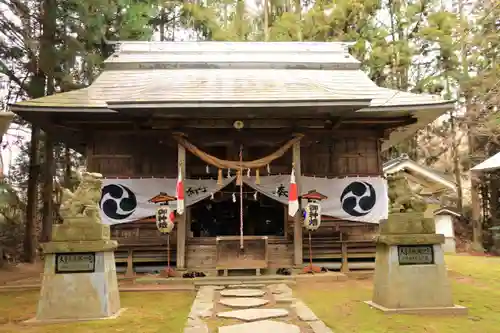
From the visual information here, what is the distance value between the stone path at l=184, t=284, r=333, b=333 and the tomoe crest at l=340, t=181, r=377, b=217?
387 cm

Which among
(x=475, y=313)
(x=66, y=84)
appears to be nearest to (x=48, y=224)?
(x=66, y=84)

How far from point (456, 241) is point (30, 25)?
778 inches

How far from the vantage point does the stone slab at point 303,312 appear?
584 cm

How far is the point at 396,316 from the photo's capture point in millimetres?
6008

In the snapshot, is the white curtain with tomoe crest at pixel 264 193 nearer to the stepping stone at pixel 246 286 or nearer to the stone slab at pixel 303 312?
the stepping stone at pixel 246 286

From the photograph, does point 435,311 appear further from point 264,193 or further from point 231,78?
point 231,78

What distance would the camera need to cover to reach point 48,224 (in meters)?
14.5

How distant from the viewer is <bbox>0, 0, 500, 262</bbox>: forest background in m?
13.8

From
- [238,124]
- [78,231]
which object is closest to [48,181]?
[238,124]

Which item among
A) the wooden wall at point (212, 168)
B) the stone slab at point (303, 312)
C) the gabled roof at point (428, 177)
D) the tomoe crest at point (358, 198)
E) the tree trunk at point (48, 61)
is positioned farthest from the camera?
the gabled roof at point (428, 177)

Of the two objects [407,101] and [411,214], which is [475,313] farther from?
[407,101]

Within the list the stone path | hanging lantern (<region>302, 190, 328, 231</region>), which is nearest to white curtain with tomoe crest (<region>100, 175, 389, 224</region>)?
hanging lantern (<region>302, 190, 328, 231</region>)

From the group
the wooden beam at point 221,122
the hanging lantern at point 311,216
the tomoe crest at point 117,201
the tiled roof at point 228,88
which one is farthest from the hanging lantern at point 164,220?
the hanging lantern at point 311,216

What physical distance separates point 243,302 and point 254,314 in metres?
1.03
